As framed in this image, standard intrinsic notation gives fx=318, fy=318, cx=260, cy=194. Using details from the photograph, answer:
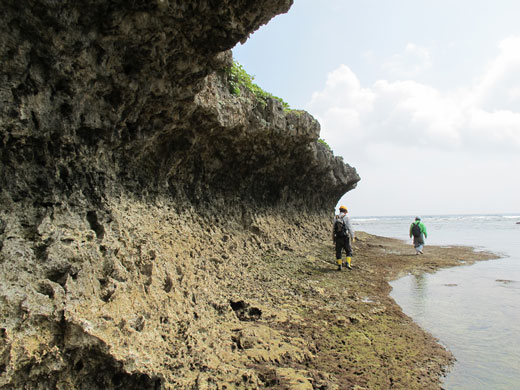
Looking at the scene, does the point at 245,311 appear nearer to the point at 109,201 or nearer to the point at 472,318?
the point at 109,201

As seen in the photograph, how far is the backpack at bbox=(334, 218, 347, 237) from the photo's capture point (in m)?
9.70

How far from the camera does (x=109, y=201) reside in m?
4.32

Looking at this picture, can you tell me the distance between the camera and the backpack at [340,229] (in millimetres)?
9695

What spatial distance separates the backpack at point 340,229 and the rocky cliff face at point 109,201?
4726mm

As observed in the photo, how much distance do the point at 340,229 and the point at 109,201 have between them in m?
7.10

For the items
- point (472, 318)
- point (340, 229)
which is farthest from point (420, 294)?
point (340, 229)

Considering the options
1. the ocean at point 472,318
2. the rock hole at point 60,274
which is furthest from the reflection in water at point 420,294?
the rock hole at point 60,274

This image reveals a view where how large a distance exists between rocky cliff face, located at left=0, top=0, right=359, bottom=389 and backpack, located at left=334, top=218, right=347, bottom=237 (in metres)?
4.73

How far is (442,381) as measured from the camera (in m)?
3.72

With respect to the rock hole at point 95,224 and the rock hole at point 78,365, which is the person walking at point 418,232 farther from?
the rock hole at point 78,365

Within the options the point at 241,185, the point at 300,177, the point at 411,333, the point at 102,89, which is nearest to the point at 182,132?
the point at 102,89

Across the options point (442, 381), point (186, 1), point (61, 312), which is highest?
point (186, 1)

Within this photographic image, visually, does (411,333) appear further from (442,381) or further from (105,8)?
(105,8)

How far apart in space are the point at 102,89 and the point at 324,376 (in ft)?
13.8
